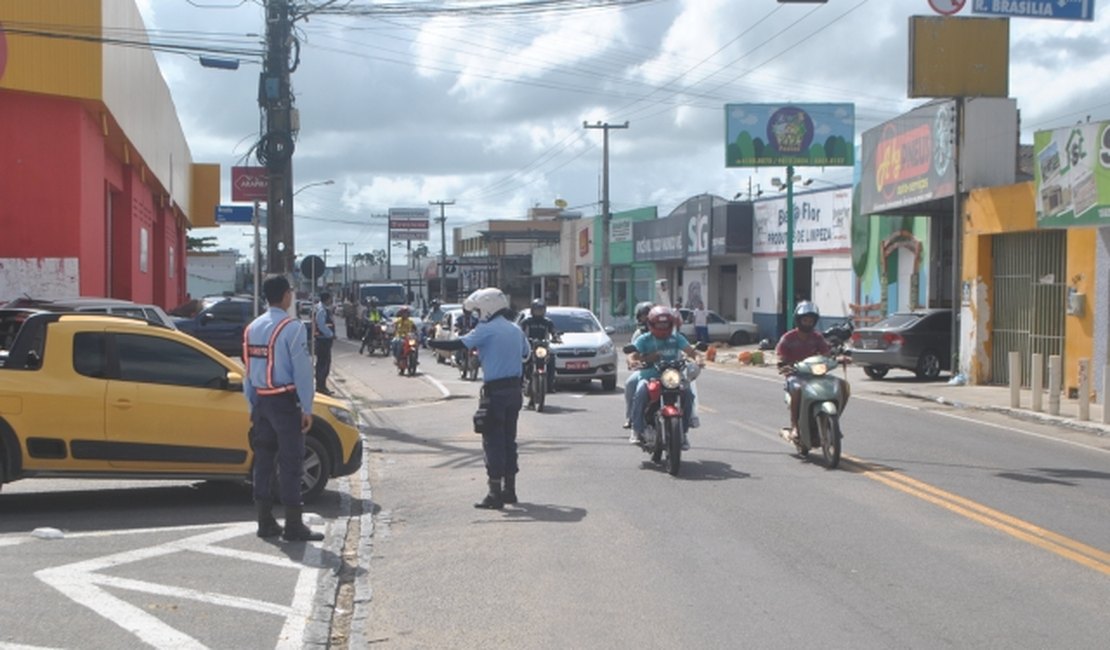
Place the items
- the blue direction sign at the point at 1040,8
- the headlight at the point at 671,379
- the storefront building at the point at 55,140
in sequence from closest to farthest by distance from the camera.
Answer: the headlight at the point at 671,379 → the blue direction sign at the point at 1040,8 → the storefront building at the point at 55,140

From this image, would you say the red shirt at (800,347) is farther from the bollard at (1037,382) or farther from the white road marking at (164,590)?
the bollard at (1037,382)

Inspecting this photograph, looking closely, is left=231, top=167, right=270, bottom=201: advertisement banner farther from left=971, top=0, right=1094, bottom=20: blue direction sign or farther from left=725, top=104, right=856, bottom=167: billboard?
left=725, top=104, right=856, bottom=167: billboard

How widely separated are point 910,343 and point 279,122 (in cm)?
1433

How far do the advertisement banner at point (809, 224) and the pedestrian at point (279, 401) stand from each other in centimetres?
3343

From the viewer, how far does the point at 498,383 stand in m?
10.7

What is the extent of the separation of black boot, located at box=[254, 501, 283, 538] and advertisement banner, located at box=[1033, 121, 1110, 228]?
1613cm

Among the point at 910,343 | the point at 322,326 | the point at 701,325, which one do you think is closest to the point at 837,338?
the point at 322,326

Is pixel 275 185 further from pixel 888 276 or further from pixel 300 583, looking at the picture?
pixel 888 276

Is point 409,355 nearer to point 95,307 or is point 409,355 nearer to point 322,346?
point 322,346

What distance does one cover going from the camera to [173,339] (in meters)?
10.6

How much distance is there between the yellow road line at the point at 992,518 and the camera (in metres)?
8.59

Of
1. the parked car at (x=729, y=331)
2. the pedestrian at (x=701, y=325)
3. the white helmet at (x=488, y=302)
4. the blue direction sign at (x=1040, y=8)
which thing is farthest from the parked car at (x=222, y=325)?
the white helmet at (x=488, y=302)

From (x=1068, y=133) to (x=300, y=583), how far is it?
17948mm

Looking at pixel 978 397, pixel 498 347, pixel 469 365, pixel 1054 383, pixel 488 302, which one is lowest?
pixel 978 397
